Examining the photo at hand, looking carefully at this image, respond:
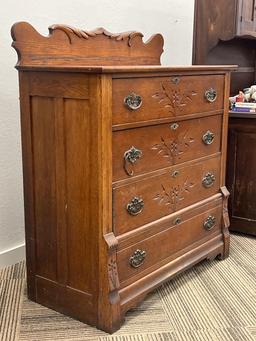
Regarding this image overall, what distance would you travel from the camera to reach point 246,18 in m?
2.85

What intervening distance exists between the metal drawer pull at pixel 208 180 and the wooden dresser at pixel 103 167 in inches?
3.1

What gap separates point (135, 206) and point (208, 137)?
622 mm

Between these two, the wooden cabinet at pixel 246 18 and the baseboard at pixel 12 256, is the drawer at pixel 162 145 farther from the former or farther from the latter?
the baseboard at pixel 12 256

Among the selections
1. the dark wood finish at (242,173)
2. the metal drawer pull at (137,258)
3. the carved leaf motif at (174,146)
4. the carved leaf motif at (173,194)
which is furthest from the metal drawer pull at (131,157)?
the dark wood finish at (242,173)

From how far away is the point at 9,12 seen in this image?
2.26 meters

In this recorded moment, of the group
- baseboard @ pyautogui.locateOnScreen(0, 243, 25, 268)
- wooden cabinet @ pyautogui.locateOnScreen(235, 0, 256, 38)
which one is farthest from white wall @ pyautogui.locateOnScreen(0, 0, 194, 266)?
wooden cabinet @ pyautogui.locateOnScreen(235, 0, 256, 38)

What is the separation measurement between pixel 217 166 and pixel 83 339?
1.12 m

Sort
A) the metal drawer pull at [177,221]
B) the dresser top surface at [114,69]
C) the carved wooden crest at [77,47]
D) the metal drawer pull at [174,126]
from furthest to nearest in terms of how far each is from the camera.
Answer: the metal drawer pull at [177,221] < the metal drawer pull at [174,126] < the carved wooden crest at [77,47] < the dresser top surface at [114,69]

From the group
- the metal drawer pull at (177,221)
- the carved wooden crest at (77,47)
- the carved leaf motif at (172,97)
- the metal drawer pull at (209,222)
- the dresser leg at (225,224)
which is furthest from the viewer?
the dresser leg at (225,224)

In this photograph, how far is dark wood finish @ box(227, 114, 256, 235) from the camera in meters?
2.81

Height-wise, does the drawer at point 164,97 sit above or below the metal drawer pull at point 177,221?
above

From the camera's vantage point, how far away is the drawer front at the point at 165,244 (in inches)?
76.7

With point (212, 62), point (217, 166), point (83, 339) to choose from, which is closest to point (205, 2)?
point (212, 62)

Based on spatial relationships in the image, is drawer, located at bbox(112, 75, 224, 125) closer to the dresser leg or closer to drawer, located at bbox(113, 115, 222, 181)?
drawer, located at bbox(113, 115, 222, 181)
